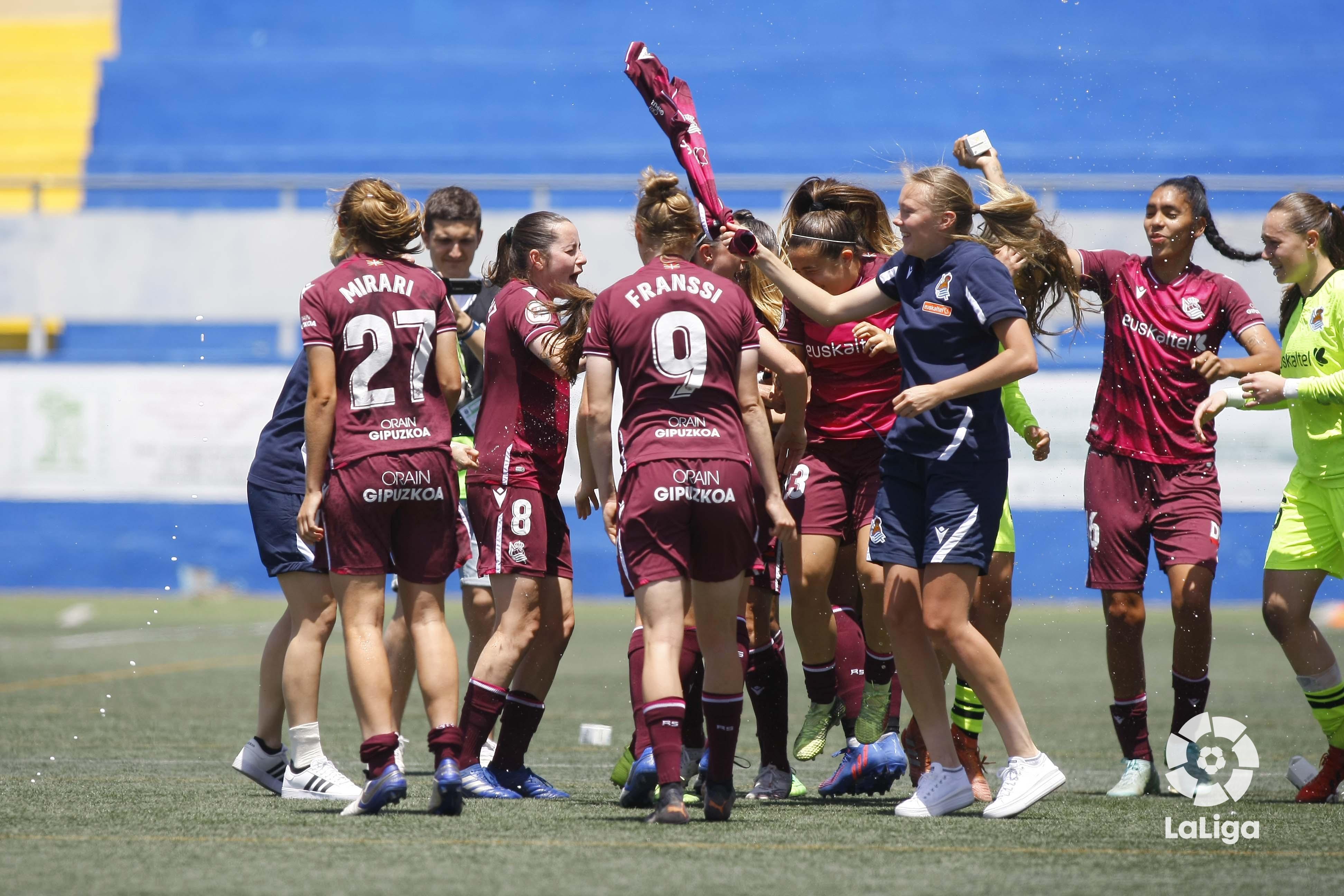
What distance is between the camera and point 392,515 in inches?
196

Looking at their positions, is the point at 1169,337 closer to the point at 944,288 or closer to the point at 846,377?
the point at 846,377

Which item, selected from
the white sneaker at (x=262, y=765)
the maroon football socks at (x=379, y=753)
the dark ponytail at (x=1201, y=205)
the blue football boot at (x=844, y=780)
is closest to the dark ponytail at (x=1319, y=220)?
the dark ponytail at (x=1201, y=205)

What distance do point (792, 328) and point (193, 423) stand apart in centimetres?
1276

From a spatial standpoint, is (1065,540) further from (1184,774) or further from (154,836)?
(154,836)

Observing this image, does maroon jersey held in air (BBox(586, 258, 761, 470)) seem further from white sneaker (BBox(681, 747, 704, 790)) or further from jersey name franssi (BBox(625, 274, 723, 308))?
white sneaker (BBox(681, 747, 704, 790))

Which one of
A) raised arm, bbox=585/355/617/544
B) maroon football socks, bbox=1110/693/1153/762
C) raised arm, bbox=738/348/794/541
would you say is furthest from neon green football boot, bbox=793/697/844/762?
raised arm, bbox=585/355/617/544

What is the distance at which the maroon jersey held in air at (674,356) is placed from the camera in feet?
15.7

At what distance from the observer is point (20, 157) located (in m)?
24.3

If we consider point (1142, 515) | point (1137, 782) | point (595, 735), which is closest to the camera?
point (1137, 782)

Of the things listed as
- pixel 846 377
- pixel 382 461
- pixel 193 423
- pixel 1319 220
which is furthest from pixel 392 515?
pixel 193 423

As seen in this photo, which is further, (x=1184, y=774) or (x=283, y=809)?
(x=1184, y=774)

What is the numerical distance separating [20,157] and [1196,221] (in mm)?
22479

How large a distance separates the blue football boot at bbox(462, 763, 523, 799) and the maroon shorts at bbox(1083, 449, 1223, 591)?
94.9 inches

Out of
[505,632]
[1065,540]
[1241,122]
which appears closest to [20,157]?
[1065,540]
